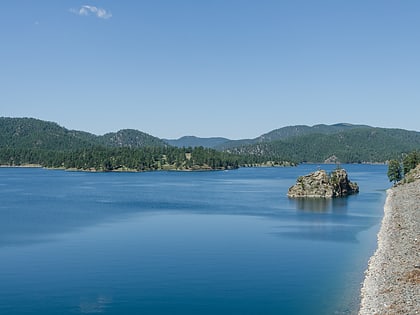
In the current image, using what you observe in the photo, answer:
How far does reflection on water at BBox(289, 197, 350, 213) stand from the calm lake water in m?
→ 2.68

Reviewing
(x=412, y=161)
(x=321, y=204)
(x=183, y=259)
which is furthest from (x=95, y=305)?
(x=412, y=161)

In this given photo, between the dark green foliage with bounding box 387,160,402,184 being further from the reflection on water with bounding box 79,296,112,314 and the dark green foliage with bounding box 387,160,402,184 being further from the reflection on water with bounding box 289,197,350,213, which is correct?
the reflection on water with bounding box 79,296,112,314

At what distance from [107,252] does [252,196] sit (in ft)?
Result: 293

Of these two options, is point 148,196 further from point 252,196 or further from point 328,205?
point 328,205

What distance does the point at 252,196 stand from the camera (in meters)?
150

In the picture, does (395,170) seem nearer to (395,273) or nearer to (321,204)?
(321,204)

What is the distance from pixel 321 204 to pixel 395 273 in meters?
80.5

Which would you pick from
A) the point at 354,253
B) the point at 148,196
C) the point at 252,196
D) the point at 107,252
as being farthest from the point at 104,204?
the point at 354,253

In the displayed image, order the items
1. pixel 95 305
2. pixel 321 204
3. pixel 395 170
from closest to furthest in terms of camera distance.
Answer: pixel 95 305
pixel 321 204
pixel 395 170

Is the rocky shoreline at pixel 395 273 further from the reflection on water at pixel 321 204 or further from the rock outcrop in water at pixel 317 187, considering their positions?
the rock outcrop in water at pixel 317 187

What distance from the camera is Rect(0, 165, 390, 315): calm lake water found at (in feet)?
142

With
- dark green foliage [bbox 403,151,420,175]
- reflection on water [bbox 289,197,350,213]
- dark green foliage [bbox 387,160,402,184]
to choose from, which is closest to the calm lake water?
reflection on water [bbox 289,197,350,213]

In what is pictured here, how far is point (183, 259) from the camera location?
60062 mm

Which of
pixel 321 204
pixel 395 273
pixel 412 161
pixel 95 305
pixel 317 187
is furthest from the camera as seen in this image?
pixel 412 161
